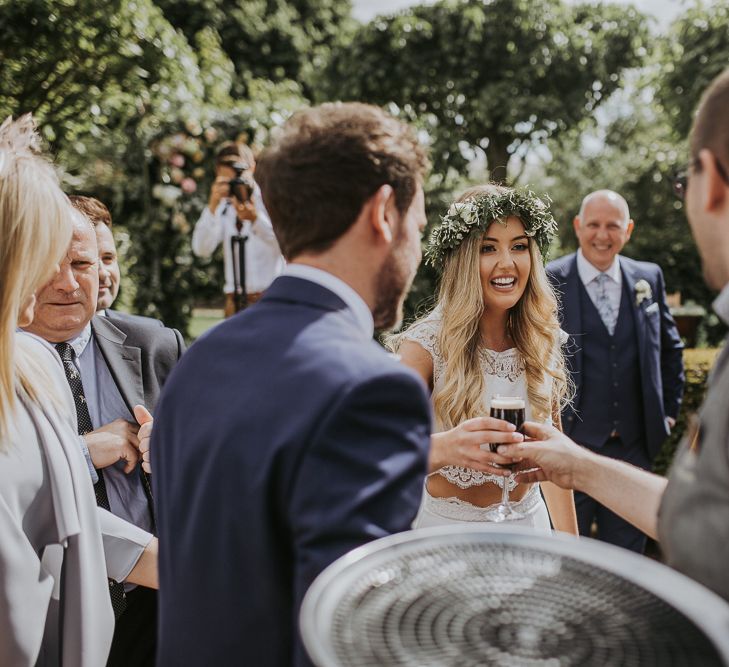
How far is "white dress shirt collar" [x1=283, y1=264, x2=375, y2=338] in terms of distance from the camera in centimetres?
160

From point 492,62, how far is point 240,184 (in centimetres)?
1889

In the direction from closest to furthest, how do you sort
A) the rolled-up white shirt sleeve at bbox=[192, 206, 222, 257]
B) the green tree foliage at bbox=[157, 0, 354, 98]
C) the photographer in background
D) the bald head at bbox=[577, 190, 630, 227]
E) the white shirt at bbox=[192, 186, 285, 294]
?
the bald head at bbox=[577, 190, 630, 227]
the photographer in background
the white shirt at bbox=[192, 186, 285, 294]
the rolled-up white shirt sleeve at bbox=[192, 206, 222, 257]
the green tree foliage at bbox=[157, 0, 354, 98]

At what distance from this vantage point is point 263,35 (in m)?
26.6

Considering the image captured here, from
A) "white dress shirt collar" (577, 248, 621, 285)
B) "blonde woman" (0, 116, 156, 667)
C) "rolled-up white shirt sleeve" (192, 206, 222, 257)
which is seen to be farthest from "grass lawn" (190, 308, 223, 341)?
"blonde woman" (0, 116, 156, 667)

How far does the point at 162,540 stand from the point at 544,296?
8.38 ft

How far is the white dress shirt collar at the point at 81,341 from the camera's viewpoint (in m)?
2.96

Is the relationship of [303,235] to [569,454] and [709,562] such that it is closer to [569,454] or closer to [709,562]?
[709,562]

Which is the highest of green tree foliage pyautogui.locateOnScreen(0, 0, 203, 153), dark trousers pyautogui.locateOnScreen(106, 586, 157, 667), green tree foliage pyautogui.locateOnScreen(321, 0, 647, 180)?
green tree foliage pyautogui.locateOnScreen(321, 0, 647, 180)

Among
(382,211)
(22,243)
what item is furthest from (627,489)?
(22,243)

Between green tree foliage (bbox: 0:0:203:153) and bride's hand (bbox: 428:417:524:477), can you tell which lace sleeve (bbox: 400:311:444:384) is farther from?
green tree foliage (bbox: 0:0:203:153)

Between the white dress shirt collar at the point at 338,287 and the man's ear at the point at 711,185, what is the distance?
0.75 meters

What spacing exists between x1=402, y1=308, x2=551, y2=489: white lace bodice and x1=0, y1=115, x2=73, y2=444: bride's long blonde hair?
1.95 metres

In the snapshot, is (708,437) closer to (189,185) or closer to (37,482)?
(37,482)

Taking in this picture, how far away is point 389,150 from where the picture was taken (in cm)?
159
